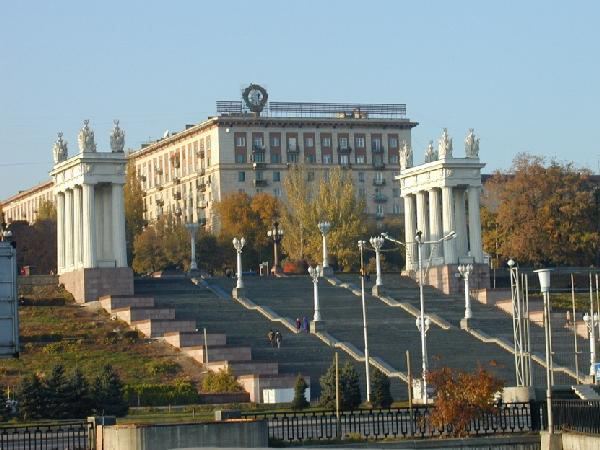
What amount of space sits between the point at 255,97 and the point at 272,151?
503cm

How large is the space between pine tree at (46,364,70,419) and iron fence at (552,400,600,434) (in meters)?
23.6

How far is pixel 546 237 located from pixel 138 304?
35792mm

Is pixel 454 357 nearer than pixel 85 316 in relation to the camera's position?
Yes

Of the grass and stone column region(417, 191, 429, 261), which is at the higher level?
stone column region(417, 191, 429, 261)

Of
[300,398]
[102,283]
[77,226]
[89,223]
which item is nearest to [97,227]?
[89,223]

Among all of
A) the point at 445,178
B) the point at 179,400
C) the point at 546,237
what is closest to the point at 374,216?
the point at 546,237

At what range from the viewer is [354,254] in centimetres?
12431

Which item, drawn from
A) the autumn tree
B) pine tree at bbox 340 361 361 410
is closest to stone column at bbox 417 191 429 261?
the autumn tree

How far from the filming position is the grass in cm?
7225

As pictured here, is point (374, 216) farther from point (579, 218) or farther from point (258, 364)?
point (258, 364)

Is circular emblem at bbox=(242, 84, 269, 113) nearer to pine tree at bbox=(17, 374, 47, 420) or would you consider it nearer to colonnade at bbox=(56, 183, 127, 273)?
colonnade at bbox=(56, 183, 127, 273)

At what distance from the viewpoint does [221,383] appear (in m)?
70.6

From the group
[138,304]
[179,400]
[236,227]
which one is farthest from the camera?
[236,227]

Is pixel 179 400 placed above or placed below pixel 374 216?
below
